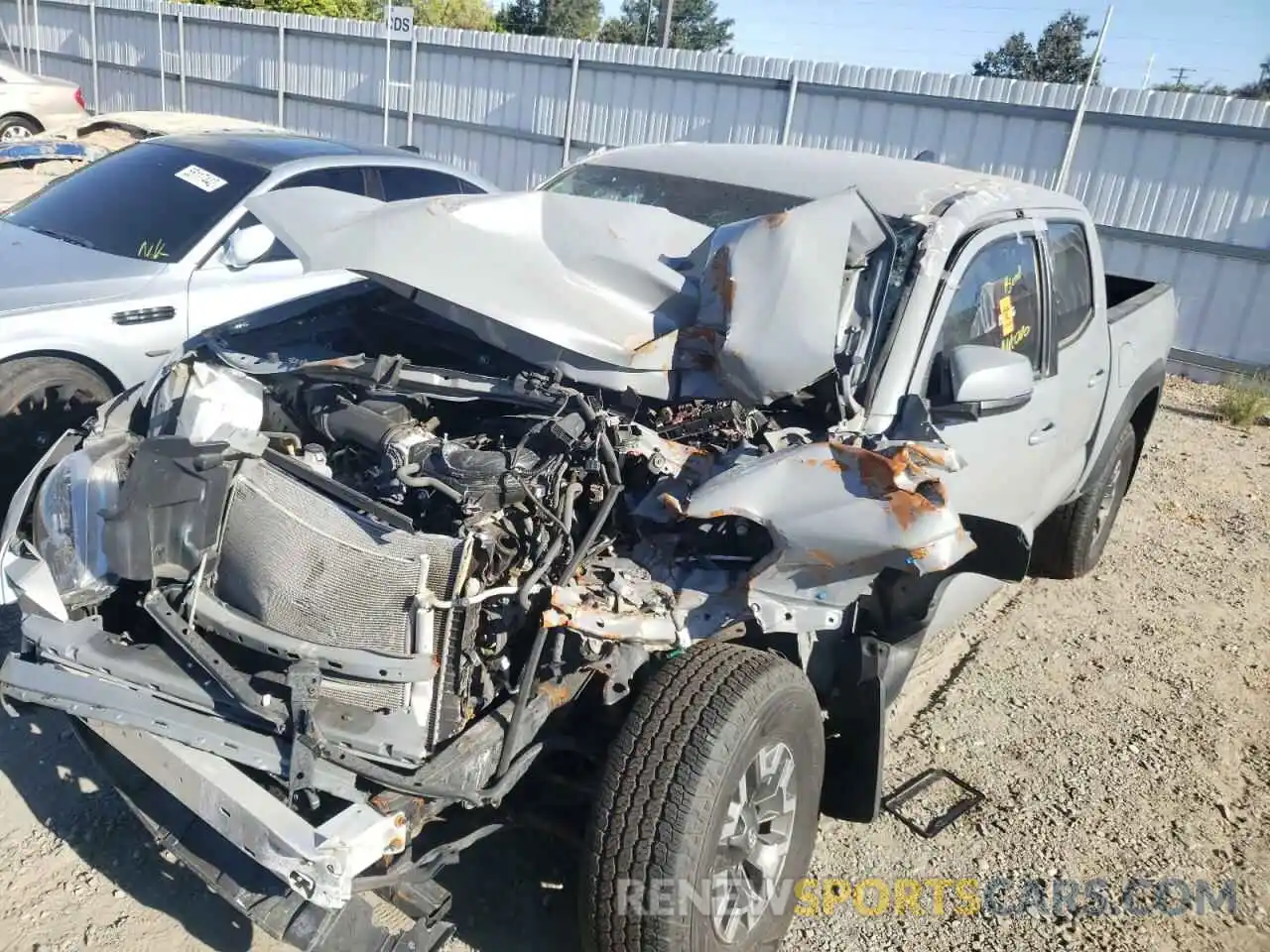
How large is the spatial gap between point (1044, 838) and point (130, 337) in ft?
13.9

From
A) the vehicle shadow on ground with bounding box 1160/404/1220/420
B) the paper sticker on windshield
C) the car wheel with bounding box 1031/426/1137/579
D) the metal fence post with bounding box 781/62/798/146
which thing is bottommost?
the vehicle shadow on ground with bounding box 1160/404/1220/420

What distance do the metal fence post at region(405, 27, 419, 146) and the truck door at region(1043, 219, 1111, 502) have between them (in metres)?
12.2

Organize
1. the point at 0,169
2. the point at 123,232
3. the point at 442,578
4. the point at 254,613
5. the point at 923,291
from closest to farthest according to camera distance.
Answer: the point at 442,578 → the point at 254,613 → the point at 923,291 → the point at 123,232 → the point at 0,169

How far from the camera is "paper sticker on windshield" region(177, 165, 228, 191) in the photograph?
5.05 m

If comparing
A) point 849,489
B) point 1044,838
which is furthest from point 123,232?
point 1044,838

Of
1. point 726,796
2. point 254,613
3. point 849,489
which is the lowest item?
point 726,796

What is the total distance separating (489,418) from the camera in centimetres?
292

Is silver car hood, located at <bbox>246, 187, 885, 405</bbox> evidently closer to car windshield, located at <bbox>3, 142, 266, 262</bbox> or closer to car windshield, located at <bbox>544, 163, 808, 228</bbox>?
car windshield, located at <bbox>544, 163, 808, 228</bbox>

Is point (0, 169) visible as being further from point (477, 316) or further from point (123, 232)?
point (477, 316)

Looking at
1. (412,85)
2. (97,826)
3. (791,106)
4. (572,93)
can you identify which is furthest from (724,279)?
(412,85)

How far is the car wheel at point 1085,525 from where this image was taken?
479cm

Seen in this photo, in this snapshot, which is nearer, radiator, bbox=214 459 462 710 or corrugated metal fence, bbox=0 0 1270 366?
radiator, bbox=214 459 462 710

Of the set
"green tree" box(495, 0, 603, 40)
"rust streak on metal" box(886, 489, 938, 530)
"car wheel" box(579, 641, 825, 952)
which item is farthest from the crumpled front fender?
"green tree" box(495, 0, 603, 40)

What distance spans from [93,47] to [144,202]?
18.1 m
